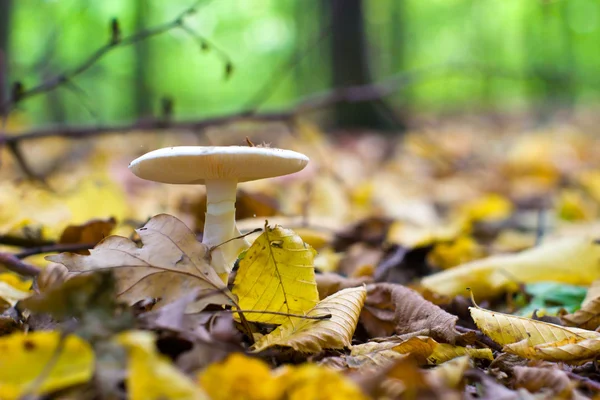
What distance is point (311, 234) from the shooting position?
2.30 m

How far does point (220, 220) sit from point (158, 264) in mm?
183

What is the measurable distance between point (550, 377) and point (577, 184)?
13.7 ft

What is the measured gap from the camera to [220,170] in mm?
1168

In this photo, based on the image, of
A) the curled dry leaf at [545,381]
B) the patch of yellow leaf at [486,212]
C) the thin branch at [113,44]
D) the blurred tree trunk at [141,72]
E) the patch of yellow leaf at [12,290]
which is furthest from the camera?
the blurred tree trunk at [141,72]

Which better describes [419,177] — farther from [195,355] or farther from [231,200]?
[195,355]

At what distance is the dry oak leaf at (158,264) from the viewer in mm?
1112

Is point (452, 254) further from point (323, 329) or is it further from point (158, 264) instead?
point (158, 264)

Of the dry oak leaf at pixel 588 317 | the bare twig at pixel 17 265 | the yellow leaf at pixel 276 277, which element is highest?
the yellow leaf at pixel 276 277

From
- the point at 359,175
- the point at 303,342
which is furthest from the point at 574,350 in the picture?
the point at 359,175

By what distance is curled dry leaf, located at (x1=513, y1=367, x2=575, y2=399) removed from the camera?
100cm

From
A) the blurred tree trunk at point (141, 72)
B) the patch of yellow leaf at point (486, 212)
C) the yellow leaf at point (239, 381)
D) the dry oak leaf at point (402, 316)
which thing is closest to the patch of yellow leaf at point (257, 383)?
→ the yellow leaf at point (239, 381)

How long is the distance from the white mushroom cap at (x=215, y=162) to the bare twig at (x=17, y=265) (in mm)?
589

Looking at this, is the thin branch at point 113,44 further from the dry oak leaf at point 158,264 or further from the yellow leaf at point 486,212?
the yellow leaf at point 486,212

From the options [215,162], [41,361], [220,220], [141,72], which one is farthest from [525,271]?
[141,72]
